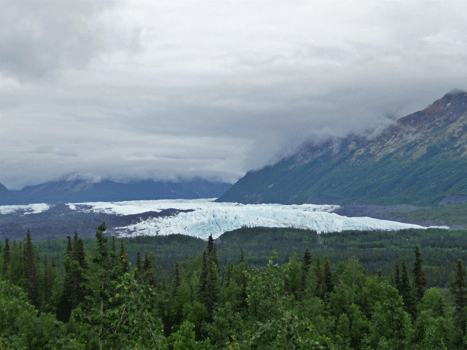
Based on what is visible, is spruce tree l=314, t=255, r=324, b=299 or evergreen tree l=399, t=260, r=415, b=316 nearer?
evergreen tree l=399, t=260, r=415, b=316

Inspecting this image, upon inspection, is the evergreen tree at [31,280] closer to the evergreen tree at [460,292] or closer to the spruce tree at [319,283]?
the spruce tree at [319,283]

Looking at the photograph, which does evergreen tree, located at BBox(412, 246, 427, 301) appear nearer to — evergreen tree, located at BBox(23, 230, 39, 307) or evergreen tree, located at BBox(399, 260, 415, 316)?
evergreen tree, located at BBox(399, 260, 415, 316)

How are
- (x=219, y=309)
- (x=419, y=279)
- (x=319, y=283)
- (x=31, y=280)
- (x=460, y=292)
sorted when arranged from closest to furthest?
(x=219, y=309), (x=460, y=292), (x=419, y=279), (x=319, y=283), (x=31, y=280)

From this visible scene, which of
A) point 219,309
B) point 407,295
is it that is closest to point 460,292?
point 407,295

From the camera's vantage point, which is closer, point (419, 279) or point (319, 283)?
point (419, 279)

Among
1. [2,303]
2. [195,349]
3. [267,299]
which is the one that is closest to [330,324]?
[195,349]

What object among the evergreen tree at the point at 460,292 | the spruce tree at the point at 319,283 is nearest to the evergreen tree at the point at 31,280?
the spruce tree at the point at 319,283

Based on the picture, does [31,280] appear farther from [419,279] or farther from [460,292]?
[460,292]

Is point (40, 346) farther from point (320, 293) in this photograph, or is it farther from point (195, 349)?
point (320, 293)

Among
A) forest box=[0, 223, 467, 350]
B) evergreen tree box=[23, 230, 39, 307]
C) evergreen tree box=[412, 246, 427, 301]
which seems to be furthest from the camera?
evergreen tree box=[23, 230, 39, 307]

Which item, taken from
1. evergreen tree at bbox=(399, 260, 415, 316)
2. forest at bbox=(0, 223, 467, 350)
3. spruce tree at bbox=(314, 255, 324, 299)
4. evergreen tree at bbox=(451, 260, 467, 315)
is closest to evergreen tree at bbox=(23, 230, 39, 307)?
forest at bbox=(0, 223, 467, 350)

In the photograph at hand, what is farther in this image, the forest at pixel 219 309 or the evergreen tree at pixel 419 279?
the evergreen tree at pixel 419 279
